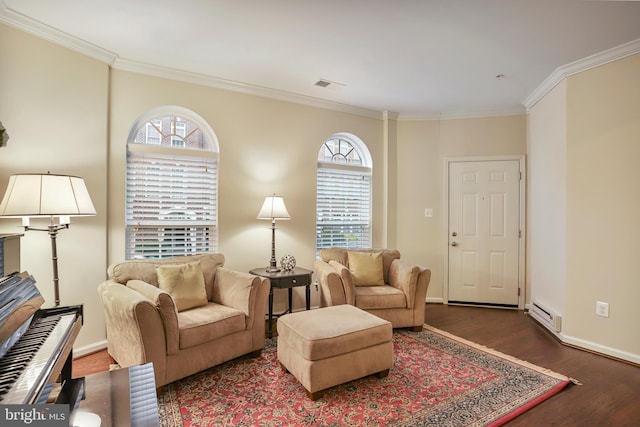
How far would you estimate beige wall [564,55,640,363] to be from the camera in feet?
9.00

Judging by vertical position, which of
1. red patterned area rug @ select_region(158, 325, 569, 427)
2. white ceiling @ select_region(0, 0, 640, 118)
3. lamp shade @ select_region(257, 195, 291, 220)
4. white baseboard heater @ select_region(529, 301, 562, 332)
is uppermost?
white ceiling @ select_region(0, 0, 640, 118)

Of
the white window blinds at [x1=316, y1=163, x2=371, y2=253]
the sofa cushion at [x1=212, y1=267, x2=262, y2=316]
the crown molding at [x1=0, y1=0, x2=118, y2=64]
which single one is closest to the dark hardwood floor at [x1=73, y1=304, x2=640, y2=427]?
the sofa cushion at [x1=212, y1=267, x2=262, y2=316]

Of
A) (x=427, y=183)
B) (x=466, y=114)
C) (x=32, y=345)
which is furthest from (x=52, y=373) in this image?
(x=466, y=114)

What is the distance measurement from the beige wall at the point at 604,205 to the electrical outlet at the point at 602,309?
3 centimetres

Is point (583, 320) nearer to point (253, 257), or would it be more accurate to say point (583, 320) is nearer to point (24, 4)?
point (253, 257)

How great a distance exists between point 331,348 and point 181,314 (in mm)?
1185

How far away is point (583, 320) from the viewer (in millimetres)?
3020

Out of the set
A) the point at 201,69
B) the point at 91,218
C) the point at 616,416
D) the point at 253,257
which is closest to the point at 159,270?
the point at 91,218

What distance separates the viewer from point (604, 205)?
114 inches

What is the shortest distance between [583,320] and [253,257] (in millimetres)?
3235

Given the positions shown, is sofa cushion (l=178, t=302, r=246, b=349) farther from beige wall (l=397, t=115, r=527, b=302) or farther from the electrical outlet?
the electrical outlet

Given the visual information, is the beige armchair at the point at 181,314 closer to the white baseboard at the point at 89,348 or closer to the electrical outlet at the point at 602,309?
the white baseboard at the point at 89,348

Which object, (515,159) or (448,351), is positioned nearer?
(448,351)

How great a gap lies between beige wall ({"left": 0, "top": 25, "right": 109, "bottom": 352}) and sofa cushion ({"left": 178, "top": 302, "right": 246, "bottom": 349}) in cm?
101
